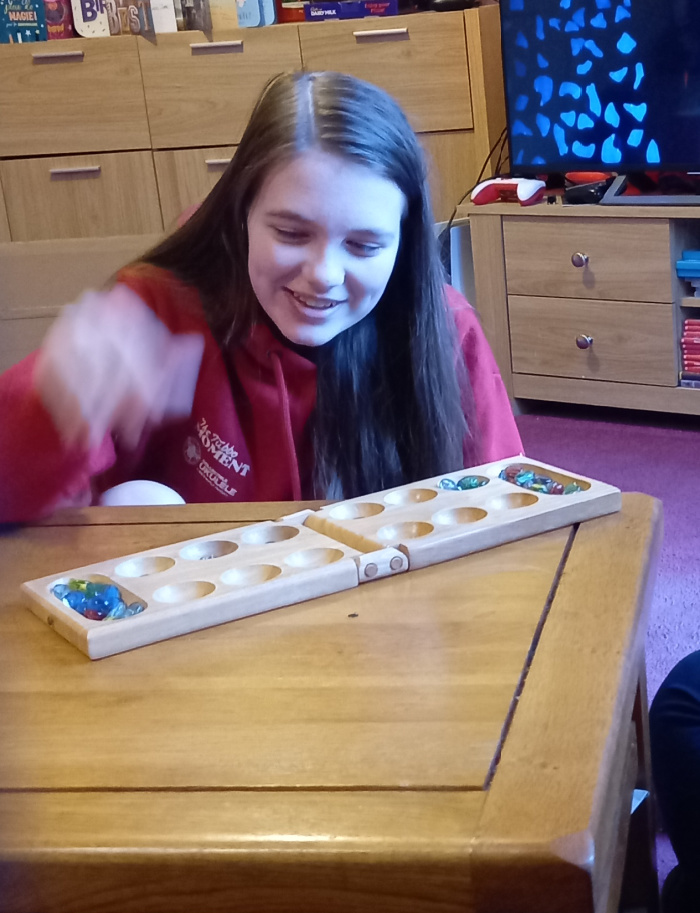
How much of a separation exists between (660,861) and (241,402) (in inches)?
24.4

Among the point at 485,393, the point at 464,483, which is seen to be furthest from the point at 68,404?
the point at 485,393

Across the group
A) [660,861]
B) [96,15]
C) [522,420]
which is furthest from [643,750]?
[96,15]

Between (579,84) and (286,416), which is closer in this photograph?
(286,416)

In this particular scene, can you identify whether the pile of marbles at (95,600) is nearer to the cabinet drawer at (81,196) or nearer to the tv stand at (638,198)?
the tv stand at (638,198)

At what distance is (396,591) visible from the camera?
0.65 metres

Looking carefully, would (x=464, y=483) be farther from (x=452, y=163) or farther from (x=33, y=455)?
(x=452, y=163)

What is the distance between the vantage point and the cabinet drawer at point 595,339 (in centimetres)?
237

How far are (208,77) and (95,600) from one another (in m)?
2.38

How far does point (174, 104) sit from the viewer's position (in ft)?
9.21

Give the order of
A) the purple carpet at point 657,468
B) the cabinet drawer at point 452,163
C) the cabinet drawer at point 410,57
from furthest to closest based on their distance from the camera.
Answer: the cabinet drawer at point 452,163
the cabinet drawer at point 410,57
the purple carpet at point 657,468

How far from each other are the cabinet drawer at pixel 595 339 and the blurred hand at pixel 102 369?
5.20 ft

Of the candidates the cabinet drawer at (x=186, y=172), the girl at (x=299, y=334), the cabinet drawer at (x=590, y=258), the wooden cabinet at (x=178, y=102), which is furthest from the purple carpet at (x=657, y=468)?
the cabinet drawer at (x=186, y=172)

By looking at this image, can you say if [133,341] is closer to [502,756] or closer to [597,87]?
[502,756]

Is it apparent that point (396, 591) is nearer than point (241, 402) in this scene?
Yes
